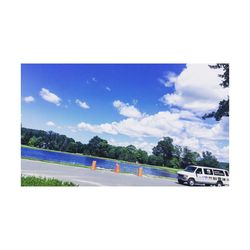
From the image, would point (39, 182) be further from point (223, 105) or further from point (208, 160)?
point (223, 105)

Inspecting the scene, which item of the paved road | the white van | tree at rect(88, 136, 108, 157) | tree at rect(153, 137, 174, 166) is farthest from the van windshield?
tree at rect(88, 136, 108, 157)

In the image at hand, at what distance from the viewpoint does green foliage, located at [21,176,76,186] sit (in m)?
11.4

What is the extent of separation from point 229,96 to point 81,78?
3.94m

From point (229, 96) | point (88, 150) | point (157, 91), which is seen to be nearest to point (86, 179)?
point (88, 150)

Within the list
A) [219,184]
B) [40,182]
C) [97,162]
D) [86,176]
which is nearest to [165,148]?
[219,184]

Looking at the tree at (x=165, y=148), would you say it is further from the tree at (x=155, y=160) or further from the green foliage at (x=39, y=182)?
the green foliage at (x=39, y=182)

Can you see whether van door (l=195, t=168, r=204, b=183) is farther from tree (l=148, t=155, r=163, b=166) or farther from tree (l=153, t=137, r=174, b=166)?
tree (l=148, t=155, r=163, b=166)

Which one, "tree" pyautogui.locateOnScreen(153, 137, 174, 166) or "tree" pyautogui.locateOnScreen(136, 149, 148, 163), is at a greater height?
"tree" pyautogui.locateOnScreen(153, 137, 174, 166)

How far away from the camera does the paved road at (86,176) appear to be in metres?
11.8

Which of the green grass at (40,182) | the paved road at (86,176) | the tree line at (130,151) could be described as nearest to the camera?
the green grass at (40,182)

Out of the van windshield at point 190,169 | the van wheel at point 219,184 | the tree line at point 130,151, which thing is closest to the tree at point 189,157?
the tree line at point 130,151

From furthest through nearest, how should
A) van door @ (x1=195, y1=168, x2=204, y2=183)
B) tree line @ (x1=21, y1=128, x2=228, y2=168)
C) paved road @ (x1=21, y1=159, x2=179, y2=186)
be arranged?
van door @ (x1=195, y1=168, x2=204, y2=183)
tree line @ (x1=21, y1=128, x2=228, y2=168)
paved road @ (x1=21, y1=159, x2=179, y2=186)

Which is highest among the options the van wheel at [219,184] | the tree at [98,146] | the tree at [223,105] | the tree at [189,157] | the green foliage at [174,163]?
the tree at [223,105]

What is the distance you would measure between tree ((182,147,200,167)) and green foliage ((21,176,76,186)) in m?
3.09
